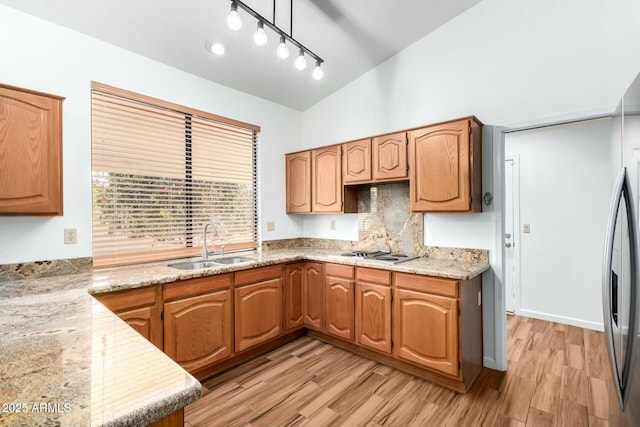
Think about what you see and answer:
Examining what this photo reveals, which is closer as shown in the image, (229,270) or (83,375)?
(83,375)

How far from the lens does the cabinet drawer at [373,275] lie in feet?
8.32

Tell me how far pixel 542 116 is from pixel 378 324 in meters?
2.14

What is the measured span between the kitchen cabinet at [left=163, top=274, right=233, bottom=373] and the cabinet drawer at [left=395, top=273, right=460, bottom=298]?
145 centimetres

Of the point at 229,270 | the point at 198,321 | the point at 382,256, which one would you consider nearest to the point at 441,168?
the point at 382,256

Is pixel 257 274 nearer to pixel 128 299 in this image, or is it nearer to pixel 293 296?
pixel 293 296

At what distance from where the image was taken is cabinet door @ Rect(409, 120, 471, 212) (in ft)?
7.75

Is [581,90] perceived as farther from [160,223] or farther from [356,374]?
[160,223]

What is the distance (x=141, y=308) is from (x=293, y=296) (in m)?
1.44

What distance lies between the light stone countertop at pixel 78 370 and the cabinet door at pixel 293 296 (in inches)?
69.4

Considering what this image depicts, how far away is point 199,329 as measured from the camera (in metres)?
2.31

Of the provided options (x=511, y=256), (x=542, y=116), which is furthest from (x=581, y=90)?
(x=511, y=256)

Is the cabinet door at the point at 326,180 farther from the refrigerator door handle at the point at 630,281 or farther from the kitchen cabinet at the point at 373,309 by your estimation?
the refrigerator door handle at the point at 630,281

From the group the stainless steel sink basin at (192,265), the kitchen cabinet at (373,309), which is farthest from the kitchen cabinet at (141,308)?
the kitchen cabinet at (373,309)

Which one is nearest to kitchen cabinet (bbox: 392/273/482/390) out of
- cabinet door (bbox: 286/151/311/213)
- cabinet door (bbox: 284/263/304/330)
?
cabinet door (bbox: 284/263/304/330)
